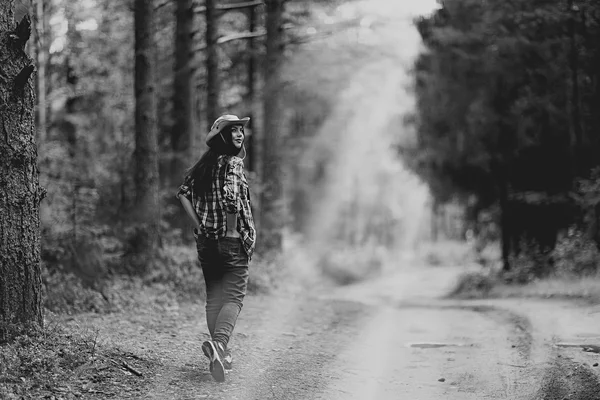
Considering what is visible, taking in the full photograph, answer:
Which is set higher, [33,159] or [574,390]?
[33,159]

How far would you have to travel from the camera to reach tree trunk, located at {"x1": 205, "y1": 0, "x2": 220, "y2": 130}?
15969 millimetres

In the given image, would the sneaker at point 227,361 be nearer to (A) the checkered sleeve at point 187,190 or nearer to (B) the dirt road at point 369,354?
(B) the dirt road at point 369,354

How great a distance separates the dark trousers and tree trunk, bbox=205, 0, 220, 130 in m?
10.5

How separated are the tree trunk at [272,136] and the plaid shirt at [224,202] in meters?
12.2

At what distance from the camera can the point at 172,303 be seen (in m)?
10.3

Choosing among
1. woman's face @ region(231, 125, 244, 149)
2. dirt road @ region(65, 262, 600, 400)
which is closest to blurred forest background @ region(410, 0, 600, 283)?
dirt road @ region(65, 262, 600, 400)

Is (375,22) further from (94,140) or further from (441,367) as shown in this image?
(441,367)

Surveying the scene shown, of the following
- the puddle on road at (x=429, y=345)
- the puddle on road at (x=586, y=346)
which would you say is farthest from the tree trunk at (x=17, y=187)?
the puddle on road at (x=586, y=346)

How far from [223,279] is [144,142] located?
21.5ft

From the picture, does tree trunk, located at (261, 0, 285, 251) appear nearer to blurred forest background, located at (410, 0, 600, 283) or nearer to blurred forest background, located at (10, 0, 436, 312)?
blurred forest background, located at (10, 0, 436, 312)

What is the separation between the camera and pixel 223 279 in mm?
5773

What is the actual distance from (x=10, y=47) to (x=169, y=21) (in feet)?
40.2

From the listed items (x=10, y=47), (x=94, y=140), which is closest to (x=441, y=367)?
(x=10, y=47)

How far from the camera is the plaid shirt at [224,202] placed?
18.6 ft
